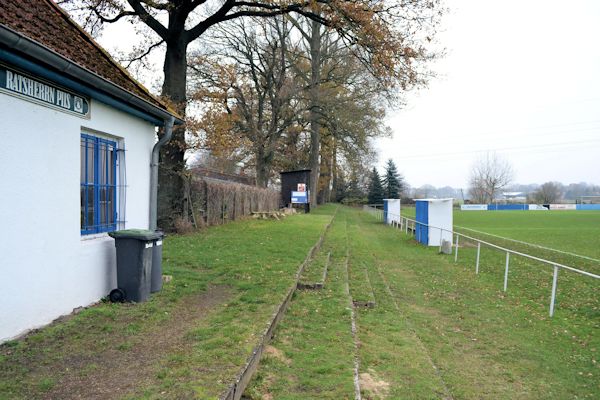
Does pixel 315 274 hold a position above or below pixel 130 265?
below

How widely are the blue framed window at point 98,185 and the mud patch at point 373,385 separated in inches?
163

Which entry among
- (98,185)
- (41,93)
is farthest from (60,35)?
(98,185)

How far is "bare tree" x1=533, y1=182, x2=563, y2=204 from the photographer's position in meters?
96.2

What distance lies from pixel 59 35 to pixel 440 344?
22.6 ft

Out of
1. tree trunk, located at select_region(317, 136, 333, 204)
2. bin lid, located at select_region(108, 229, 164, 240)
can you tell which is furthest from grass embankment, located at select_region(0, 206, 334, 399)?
tree trunk, located at select_region(317, 136, 333, 204)

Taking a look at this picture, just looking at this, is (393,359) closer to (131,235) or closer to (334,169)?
(131,235)

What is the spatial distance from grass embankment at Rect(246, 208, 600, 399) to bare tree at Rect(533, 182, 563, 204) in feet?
306

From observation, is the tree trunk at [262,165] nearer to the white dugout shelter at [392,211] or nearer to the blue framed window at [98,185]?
the white dugout shelter at [392,211]

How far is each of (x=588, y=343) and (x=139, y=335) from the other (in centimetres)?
640

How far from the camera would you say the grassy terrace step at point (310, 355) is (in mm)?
4652

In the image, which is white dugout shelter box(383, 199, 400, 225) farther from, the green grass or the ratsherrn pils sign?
the ratsherrn pils sign

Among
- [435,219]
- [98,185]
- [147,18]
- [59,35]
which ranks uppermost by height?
[147,18]

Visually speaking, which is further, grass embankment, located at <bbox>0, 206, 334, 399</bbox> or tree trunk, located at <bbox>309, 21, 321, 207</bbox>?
tree trunk, located at <bbox>309, 21, 321, 207</bbox>

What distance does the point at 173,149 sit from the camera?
1623 centimetres
